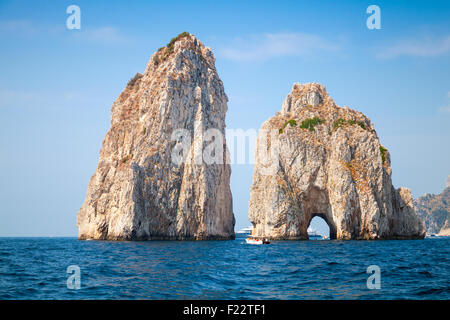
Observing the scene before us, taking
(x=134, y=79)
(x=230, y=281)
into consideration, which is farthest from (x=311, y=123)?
(x=230, y=281)

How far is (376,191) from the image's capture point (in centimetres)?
9000

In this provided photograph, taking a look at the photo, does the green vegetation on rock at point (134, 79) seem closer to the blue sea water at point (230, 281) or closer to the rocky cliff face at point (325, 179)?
the rocky cliff face at point (325, 179)

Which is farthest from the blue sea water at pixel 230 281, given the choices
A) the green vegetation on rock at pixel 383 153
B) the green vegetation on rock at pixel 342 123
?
the green vegetation on rock at pixel 342 123

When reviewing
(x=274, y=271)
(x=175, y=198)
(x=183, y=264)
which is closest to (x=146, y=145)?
(x=175, y=198)

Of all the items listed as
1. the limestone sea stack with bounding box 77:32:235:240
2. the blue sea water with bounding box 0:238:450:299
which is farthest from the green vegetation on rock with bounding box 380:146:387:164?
the blue sea water with bounding box 0:238:450:299

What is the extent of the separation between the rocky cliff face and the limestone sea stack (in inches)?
474

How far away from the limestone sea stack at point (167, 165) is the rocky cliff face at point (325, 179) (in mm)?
12038

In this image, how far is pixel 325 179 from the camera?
3652 inches

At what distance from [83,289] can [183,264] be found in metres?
13.9

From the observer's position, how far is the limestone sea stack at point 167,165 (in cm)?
8819

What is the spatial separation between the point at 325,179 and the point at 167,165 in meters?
35.1

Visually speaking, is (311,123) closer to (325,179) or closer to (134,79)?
(325,179)

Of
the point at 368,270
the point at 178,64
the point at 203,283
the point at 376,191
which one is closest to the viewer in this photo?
the point at 203,283
